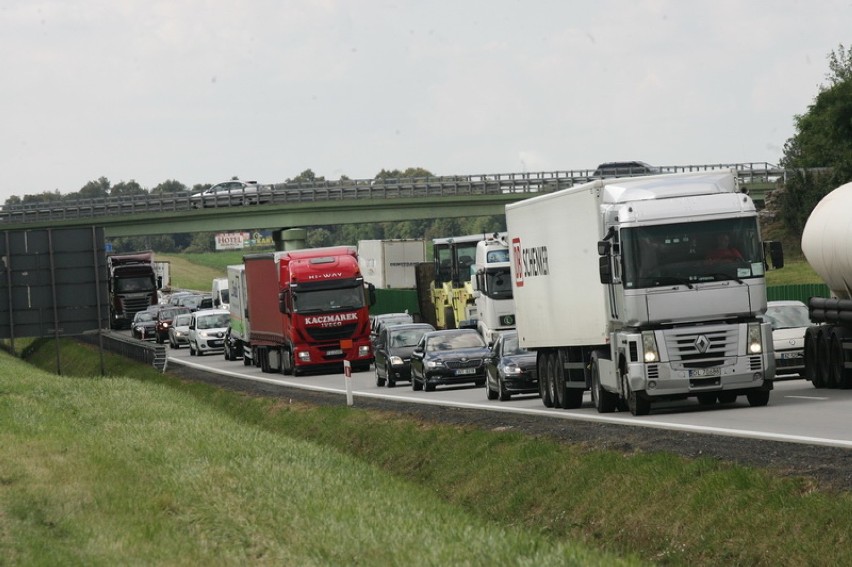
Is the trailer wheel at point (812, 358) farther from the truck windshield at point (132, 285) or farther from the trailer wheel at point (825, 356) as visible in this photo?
the truck windshield at point (132, 285)

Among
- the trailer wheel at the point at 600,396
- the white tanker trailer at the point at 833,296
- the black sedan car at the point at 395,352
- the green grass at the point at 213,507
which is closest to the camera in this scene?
the green grass at the point at 213,507

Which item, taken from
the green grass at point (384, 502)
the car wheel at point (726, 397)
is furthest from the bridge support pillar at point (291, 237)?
the car wheel at point (726, 397)

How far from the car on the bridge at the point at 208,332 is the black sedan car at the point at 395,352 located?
88.5 feet

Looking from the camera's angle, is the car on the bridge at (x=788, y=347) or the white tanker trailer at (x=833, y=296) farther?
the car on the bridge at (x=788, y=347)

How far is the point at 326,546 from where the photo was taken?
12.1 m

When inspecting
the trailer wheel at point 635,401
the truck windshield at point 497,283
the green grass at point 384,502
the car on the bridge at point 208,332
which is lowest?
the green grass at point 384,502

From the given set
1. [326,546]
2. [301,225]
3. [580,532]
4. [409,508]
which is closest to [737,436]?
[580,532]

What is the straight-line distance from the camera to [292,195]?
326ft

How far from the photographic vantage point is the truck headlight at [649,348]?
77.2 ft

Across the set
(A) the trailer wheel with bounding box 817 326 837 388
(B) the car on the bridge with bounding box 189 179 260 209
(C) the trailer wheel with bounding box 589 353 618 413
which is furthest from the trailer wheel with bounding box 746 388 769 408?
(B) the car on the bridge with bounding box 189 179 260 209

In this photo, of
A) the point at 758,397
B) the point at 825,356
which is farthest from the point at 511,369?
the point at 758,397

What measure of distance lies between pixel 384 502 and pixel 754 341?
388 inches

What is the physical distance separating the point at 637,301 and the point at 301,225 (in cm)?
7842

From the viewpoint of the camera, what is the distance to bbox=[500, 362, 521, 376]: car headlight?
108 feet
